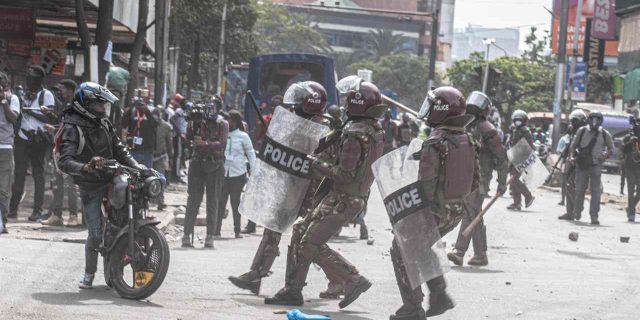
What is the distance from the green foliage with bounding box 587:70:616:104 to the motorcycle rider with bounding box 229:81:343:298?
57.0 m

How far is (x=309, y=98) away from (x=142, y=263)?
1957 millimetres

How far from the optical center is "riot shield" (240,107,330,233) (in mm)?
10125

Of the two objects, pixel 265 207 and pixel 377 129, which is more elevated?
pixel 377 129

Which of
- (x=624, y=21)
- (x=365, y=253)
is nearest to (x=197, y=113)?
(x=365, y=253)

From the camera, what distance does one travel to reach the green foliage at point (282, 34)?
11356 cm

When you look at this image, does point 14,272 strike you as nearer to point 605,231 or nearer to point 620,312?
point 620,312

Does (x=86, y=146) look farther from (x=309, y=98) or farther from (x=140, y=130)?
(x=140, y=130)

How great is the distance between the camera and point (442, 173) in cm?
882

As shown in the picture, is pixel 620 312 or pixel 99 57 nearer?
pixel 620 312

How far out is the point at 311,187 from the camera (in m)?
10.2

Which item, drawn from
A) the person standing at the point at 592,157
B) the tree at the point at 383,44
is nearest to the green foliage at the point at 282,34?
the tree at the point at 383,44

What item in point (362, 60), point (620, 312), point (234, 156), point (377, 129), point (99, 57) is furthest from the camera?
point (362, 60)

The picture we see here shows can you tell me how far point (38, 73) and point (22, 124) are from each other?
0.71m

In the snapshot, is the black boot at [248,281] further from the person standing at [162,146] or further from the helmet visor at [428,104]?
the person standing at [162,146]
